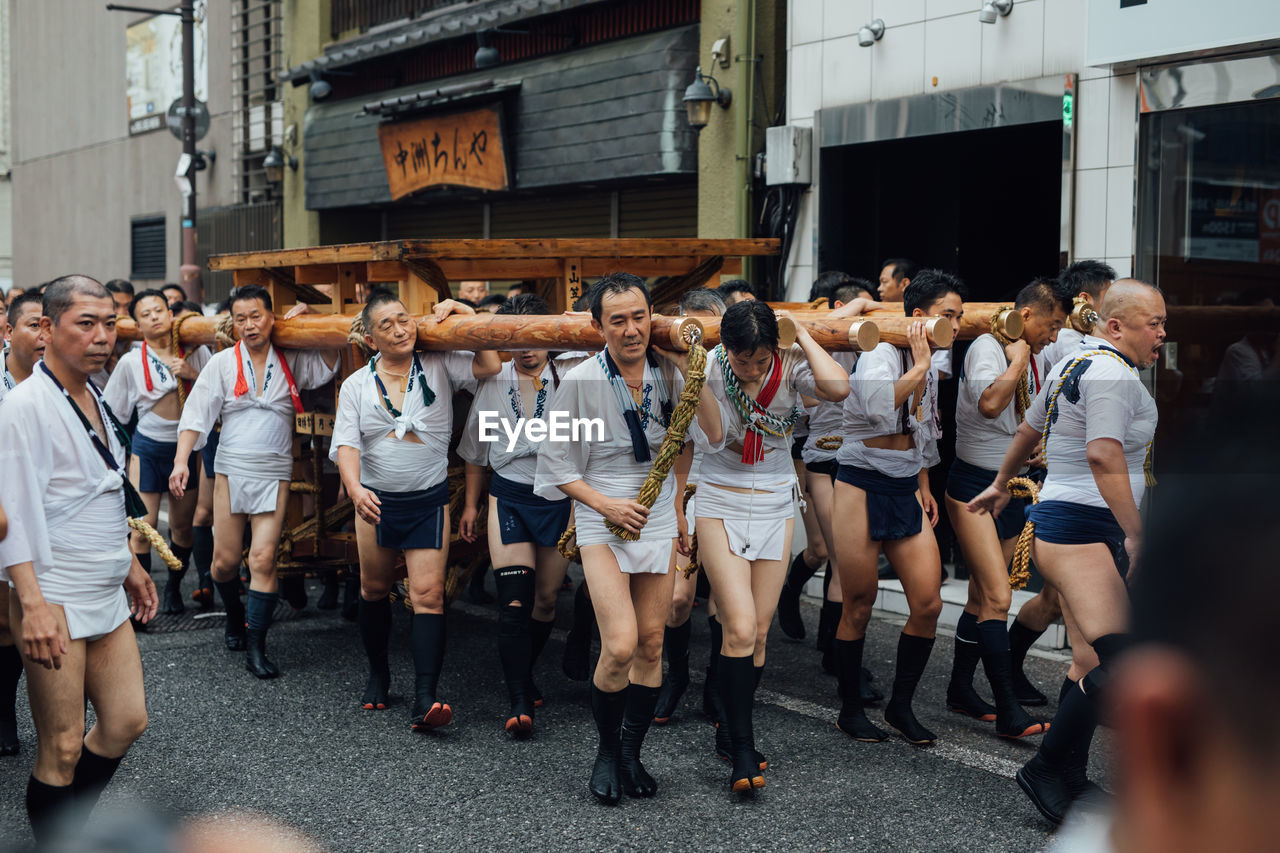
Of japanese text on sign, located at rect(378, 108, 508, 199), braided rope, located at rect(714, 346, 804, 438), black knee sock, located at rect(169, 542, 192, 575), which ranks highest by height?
japanese text on sign, located at rect(378, 108, 508, 199)

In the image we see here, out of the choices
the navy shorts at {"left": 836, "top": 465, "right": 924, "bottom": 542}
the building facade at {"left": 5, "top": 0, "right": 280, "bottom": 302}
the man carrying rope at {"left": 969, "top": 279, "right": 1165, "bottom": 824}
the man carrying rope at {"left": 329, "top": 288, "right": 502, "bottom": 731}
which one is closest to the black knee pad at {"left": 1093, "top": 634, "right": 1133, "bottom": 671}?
the man carrying rope at {"left": 969, "top": 279, "right": 1165, "bottom": 824}

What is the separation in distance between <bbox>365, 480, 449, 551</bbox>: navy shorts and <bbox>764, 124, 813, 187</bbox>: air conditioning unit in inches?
204

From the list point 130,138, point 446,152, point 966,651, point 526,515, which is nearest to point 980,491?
point 966,651

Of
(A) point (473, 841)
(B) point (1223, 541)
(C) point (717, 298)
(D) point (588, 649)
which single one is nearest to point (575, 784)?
(A) point (473, 841)

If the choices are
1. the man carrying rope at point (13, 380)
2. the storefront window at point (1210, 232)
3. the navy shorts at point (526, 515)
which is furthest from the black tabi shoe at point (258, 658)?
the storefront window at point (1210, 232)

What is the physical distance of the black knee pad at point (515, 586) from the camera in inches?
233

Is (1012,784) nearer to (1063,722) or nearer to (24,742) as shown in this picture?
(1063,722)

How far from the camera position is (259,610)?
6723 mm

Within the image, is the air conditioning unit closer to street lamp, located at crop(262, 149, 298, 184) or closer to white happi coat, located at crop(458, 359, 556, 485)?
white happi coat, located at crop(458, 359, 556, 485)

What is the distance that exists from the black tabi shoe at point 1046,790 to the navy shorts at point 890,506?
3.83 feet

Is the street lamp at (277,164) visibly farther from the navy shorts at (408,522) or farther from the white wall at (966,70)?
the navy shorts at (408,522)

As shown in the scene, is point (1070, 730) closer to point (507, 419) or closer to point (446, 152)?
point (507, 419)

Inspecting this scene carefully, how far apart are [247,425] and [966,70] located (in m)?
5.34

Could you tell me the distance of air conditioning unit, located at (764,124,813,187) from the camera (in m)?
10.1
